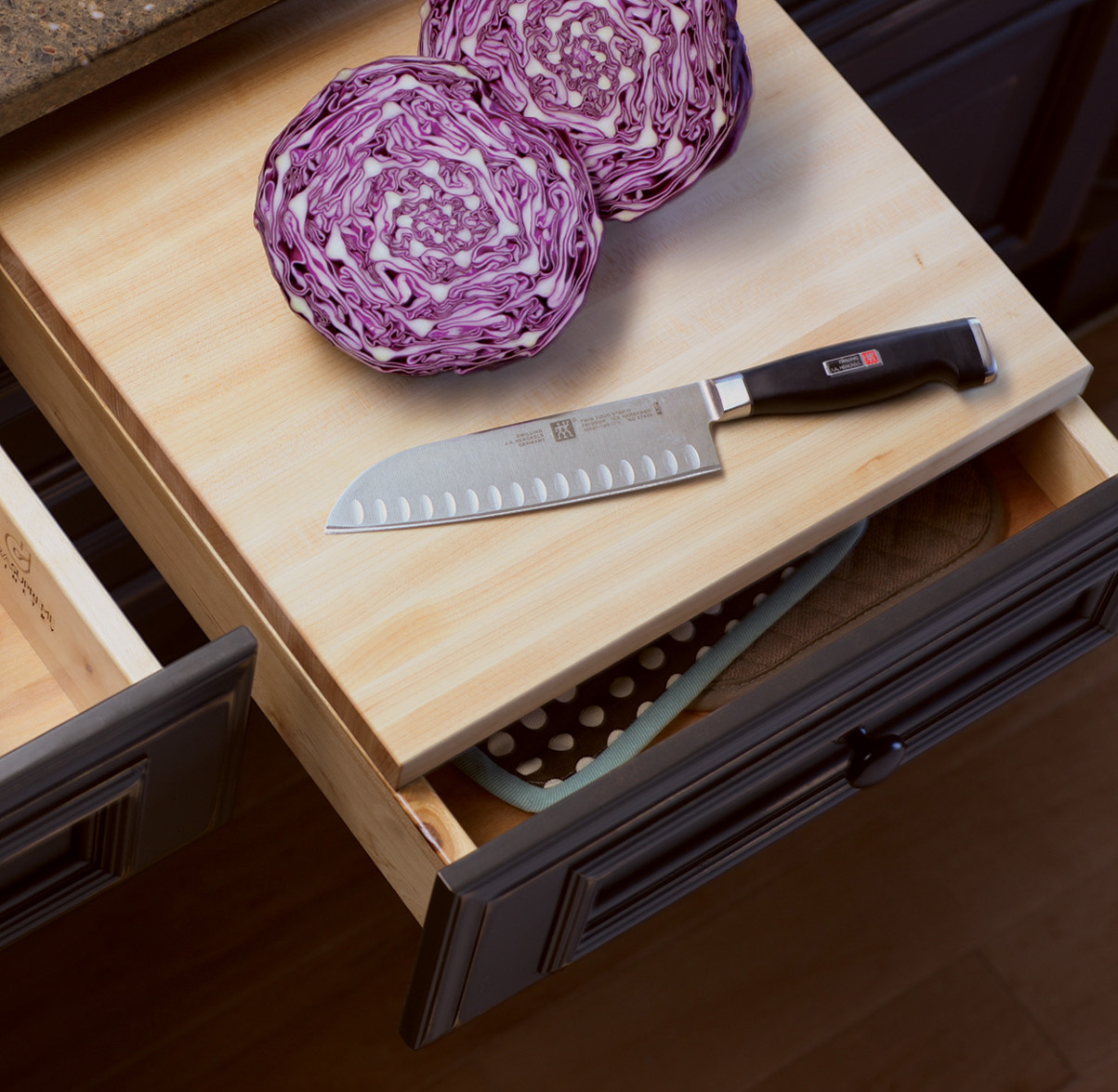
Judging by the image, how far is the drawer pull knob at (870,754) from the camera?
0.77m

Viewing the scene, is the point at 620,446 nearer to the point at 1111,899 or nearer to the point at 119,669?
the point at 119,669

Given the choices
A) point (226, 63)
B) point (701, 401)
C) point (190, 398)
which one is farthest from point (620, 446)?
point (226, 63)

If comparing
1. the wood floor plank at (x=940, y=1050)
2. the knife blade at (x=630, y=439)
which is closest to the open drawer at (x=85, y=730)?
the knife blade at (x=630, y=439)

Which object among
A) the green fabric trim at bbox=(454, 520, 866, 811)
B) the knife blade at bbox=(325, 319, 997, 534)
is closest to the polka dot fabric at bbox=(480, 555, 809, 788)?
the green fabric trim at bbox=(454, 520, 866, 811)

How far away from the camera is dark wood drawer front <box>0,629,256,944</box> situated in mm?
585

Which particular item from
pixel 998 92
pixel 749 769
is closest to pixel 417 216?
pixel 749 769

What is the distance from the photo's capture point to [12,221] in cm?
72

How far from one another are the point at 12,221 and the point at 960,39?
855 mm

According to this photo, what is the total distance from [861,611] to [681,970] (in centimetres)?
64

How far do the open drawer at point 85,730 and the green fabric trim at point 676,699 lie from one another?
142mm

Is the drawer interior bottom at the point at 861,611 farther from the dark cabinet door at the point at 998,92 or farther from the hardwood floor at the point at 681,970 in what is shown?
the hardwood floor at the point at 681,970

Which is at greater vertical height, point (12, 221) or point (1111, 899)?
point (12, 221)

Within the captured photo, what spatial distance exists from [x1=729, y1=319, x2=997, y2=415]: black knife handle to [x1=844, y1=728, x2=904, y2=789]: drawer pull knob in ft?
0.64

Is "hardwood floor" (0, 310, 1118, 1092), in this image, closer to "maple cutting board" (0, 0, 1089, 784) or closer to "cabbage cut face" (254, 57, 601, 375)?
"maple cutting board" (0, 0, 1089, 784)
